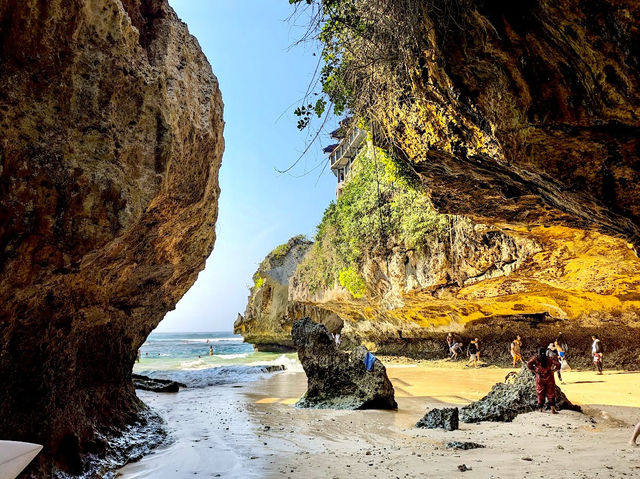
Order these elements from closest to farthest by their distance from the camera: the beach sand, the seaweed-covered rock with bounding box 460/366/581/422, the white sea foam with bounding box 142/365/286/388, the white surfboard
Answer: the white surfboard → the beach sand → the seaweed-covered rock with bounding box 460/366/581/422 → the white sea foam with bounding box 142/365/286/388

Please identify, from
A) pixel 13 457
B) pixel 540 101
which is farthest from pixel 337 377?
pixel 540 101

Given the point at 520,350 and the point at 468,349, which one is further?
the point at 468,349

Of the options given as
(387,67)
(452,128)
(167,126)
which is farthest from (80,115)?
(452,128)

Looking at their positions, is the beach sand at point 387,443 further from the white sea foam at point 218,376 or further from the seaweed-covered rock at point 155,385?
the white sea foam at point 218,376

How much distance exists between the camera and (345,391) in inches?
345

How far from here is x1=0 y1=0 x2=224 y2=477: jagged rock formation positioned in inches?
116

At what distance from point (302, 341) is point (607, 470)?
6.61 m

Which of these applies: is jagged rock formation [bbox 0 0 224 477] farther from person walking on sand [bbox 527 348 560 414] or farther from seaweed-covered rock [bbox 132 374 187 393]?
seaweed-covered rock [bbox 132 374 187 393]

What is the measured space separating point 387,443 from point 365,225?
10652mm

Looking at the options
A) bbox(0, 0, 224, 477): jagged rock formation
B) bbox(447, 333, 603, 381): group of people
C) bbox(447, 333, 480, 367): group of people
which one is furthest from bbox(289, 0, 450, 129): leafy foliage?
bbox(447, 333, 480, 367): group of people

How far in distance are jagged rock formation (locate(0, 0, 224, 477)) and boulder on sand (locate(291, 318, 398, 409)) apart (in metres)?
4.40

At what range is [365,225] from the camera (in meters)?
15.5

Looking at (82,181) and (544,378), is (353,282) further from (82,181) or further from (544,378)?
(82,181)

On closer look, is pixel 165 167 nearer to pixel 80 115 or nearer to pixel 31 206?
pixel 80 115
